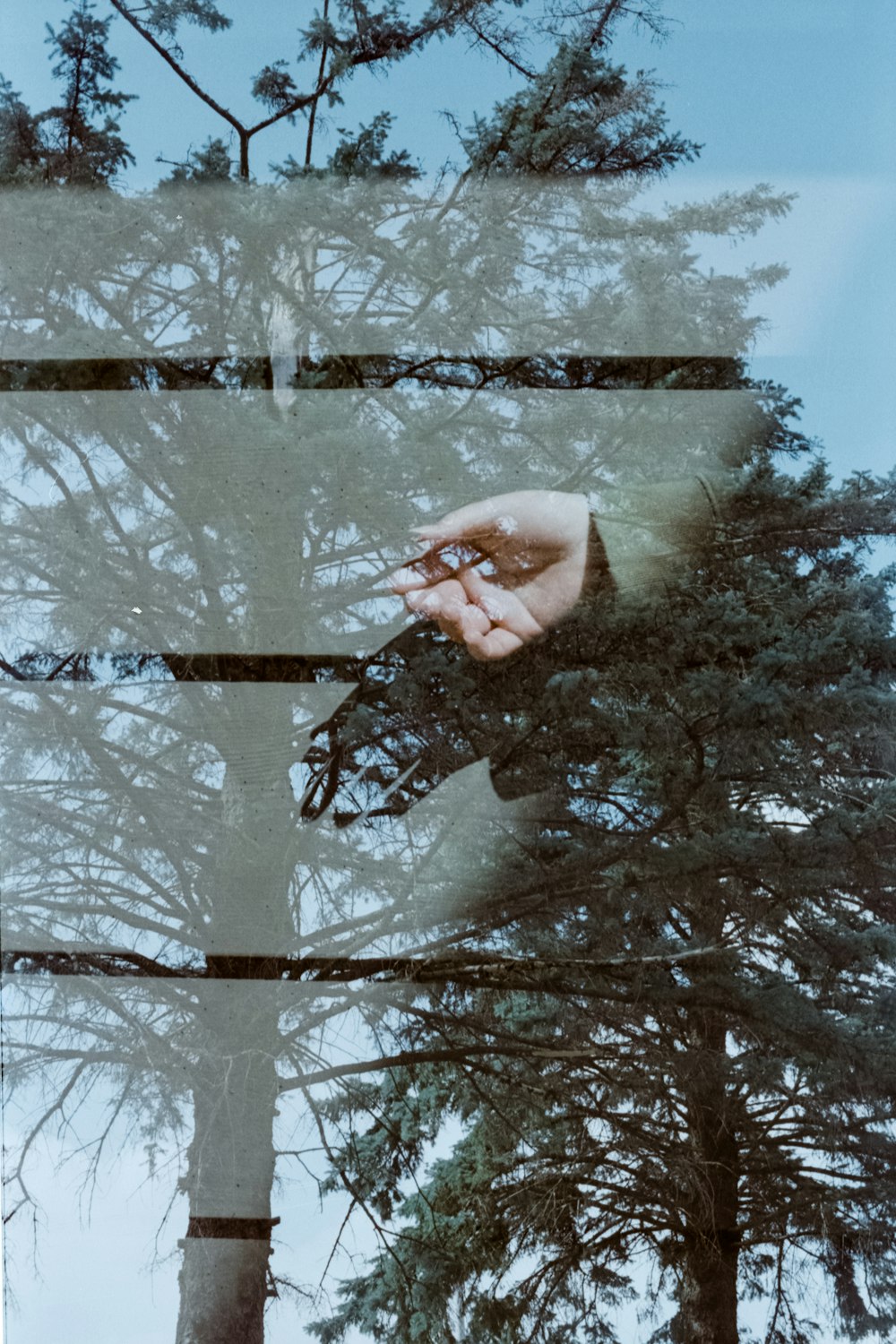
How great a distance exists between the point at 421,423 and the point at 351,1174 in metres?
1.00

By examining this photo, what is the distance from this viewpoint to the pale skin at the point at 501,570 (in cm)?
129

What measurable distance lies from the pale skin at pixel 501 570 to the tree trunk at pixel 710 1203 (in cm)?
56

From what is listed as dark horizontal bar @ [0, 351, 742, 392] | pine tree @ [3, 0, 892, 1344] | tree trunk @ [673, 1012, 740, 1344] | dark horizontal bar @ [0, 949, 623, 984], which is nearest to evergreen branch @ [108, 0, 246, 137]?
pine tree @ [3, 0, 892, 1344]

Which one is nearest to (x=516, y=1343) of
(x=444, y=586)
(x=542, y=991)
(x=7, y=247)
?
(x=542, y=991)

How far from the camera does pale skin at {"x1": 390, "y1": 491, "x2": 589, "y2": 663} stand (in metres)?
1.29

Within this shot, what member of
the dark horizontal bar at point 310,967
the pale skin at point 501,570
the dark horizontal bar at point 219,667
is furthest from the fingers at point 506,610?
the dark horizontal bar at point 310,967

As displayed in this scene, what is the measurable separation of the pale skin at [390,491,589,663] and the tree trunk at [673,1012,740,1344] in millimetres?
557

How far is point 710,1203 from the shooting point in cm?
118

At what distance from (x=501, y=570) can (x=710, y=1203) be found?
84cm

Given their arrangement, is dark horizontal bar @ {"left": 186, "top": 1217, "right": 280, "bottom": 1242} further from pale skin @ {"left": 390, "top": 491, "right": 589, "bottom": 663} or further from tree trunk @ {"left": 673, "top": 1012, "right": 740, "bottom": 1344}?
pale skin @ {"left": 390, "top": 491, "right": 589, "bottom": 663}

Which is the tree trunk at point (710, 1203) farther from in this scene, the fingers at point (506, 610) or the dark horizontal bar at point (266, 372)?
the dark horizontal bar at point (266, 372)

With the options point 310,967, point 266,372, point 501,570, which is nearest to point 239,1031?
point 310,967

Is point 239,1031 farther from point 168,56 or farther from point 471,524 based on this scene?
point 168,56

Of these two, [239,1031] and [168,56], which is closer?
[239,1031]
